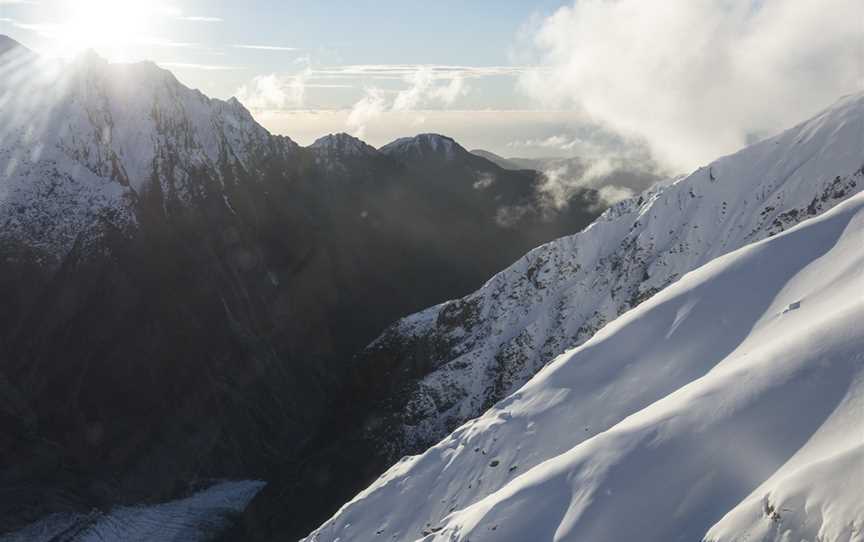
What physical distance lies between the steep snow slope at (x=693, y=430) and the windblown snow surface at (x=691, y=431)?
0.08m

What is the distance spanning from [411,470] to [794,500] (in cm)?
3465

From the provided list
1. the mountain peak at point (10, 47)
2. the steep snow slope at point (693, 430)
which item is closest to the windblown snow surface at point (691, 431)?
the steep snow slope at point (693, 430)

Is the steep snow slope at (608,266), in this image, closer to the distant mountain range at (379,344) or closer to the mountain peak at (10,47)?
the distant mountain range at (379,344)

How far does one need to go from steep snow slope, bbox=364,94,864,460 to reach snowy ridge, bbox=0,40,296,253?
7513 centimetres

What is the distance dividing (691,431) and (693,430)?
0.10m

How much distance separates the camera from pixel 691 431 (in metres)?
27.0

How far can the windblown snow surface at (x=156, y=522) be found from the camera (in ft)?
306

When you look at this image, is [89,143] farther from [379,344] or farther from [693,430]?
[693,430]

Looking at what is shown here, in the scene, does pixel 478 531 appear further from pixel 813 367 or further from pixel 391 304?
pixel 391 304

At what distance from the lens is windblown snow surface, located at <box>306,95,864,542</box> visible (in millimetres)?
22328

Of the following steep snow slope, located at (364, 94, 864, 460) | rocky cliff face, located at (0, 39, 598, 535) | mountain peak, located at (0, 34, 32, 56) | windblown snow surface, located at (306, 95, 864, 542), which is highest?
mountain peak, located at (0, 34, 32, 56)

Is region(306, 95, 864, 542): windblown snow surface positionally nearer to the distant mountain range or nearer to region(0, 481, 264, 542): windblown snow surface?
the distant mountain range

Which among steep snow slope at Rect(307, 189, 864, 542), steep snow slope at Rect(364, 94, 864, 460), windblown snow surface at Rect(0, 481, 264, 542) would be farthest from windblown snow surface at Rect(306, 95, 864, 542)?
windblown snow surface at Rect(0, 481, 264, 542)

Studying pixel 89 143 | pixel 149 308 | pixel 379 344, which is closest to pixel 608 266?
pixel 379 344
